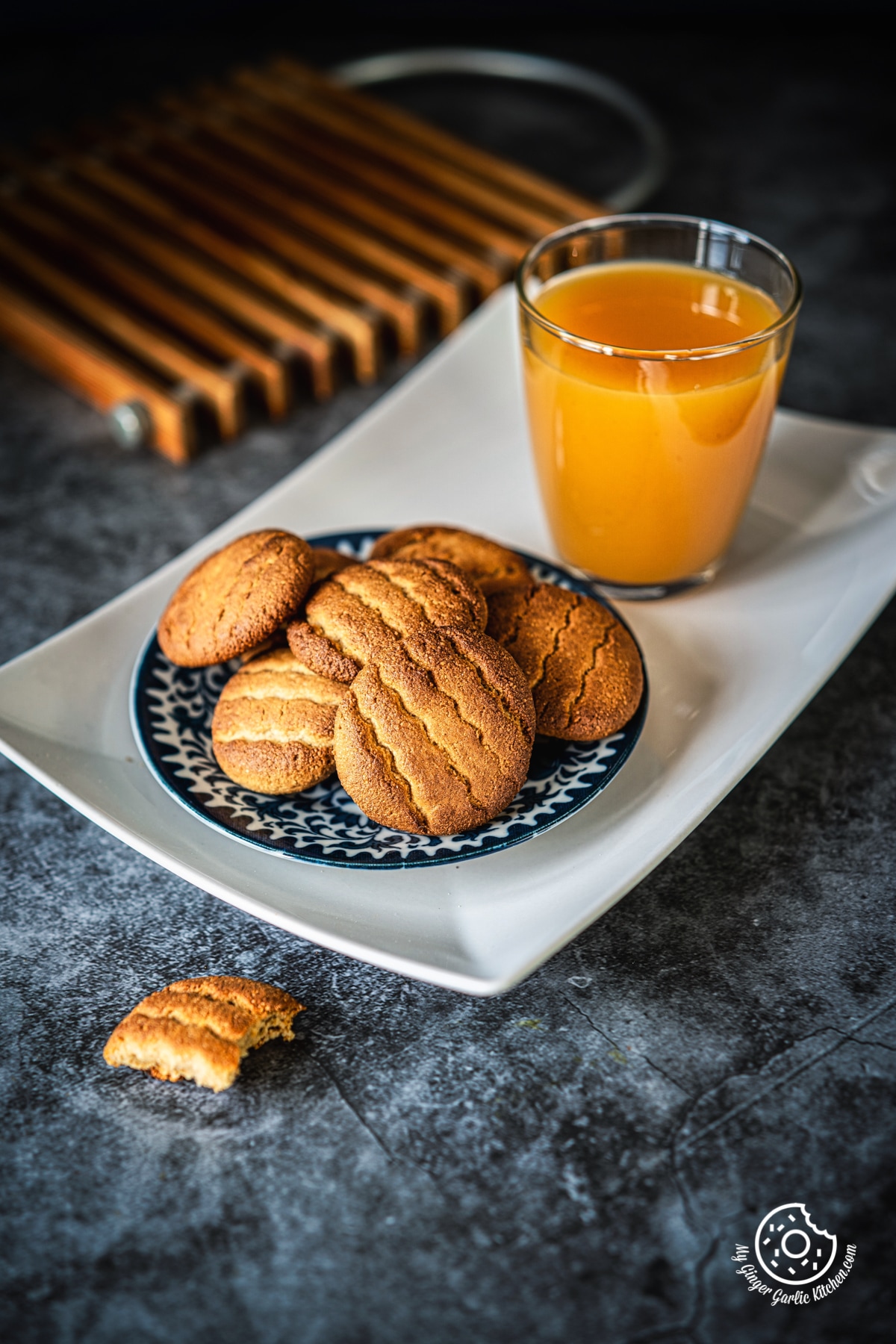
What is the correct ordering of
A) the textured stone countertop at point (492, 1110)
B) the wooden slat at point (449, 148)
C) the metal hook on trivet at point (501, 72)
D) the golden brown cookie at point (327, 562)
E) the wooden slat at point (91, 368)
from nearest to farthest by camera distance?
the textured stone countertop at point (492, 1110) → the golden brown cookie at point (327, 562) → the wooden slat at point (91, 368) → the wooden slat at point (449, 148) → the metal hook on trivet at point (501, 72)

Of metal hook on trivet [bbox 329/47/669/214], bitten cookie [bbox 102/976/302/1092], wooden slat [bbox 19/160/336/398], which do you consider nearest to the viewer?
bitten cookie [bbox 102/976/302/1092]

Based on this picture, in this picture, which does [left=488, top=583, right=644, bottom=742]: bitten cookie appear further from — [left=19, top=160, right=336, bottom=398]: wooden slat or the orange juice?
[left=19, top=160, right=336, bottom=398]: wooden slat

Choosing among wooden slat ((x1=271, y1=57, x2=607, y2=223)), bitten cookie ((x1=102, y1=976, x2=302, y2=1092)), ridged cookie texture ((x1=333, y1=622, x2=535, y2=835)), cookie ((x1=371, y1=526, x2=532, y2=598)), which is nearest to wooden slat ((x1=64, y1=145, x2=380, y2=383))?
wooden slat ((x1=271, y1=57, x2=607, y2=223))

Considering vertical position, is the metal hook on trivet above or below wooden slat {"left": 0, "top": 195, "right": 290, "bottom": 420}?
above

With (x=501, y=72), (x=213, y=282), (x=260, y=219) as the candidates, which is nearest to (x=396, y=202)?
(x=260, y=219)

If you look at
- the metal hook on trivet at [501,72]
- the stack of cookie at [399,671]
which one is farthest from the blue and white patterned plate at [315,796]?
the metal hook on trivet at [501,72]

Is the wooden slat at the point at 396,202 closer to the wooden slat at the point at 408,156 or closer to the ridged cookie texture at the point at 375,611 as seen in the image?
the wooden slat at the point at 408,156

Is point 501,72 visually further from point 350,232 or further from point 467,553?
point 467,553
